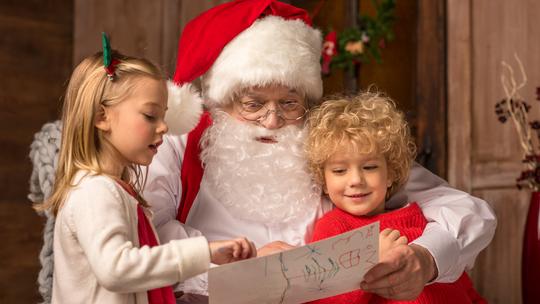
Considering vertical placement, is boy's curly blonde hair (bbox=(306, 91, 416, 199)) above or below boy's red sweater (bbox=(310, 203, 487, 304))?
above

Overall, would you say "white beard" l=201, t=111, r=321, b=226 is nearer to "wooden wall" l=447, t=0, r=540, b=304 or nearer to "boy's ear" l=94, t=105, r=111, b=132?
"boy's ear" l=94, t=105, r=111, b=132

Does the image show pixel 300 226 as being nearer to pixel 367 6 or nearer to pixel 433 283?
pixel 433 283

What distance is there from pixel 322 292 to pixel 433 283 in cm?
43

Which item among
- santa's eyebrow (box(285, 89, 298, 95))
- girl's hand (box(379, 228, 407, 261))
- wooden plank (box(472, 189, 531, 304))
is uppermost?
santa's eyebrow (box(285, 89, 298, 95))

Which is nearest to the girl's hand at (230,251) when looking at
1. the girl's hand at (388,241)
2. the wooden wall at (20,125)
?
the girl's hand at (388,241)

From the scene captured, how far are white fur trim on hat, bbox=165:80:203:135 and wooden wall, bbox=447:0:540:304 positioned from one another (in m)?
1.91

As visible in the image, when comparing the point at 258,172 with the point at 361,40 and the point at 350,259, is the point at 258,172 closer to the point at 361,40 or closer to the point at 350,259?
the point at 350,259

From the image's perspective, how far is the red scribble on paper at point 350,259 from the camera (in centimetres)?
105

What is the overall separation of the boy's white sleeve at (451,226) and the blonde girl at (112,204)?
61 cm

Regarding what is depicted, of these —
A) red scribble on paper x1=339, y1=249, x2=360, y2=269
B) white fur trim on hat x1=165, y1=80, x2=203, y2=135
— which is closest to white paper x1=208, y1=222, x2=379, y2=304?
red scribble on paper x1=339, y1=249, x2=360, y2=269

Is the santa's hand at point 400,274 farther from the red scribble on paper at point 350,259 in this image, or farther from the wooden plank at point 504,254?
the wooden plank at point 504,254

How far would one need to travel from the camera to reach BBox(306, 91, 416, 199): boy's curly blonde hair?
146 centimetres

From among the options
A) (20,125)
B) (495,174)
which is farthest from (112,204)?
(20,125)

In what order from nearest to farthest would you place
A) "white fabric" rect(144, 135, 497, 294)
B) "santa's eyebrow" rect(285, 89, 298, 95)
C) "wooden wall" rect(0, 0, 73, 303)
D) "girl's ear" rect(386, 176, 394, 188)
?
"white fabric" rect(144, 135, 497, 294) < "girl's ear" rect(386, 176, 394, 188) < "santa's eyebrow" rect(285, 89, 298, 95) < "wooden wall" rect(0, 0, 73, 303)
